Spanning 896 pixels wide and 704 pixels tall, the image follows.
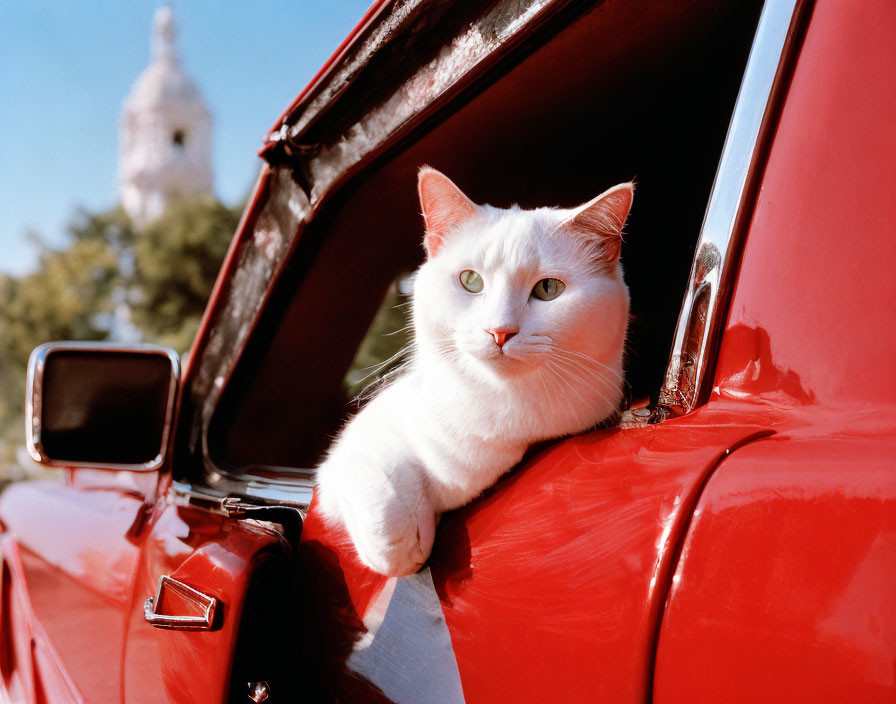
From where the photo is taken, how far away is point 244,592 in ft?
3.29

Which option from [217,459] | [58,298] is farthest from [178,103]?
[217,459]

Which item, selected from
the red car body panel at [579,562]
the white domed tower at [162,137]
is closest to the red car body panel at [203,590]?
the red car body panel at [579,562]

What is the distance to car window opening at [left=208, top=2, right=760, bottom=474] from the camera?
1240 millimetres

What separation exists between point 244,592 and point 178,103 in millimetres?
34845

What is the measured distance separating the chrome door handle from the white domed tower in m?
30.4

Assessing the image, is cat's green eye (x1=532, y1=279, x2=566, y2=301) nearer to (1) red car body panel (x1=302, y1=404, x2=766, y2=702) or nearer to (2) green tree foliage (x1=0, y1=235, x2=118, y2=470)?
(1) red car body panel (x1=302, y1=404, x2=766, y2=702)

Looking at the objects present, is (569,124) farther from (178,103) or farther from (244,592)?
(178,103)

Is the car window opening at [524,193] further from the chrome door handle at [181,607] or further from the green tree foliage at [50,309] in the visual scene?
the green tree foliage at [50,309]

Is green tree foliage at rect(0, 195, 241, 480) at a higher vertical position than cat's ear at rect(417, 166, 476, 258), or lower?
lower

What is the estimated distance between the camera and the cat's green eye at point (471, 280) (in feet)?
3.67

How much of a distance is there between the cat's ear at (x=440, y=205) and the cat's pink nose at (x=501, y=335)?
0.87 feet

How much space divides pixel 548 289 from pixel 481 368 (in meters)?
0.17

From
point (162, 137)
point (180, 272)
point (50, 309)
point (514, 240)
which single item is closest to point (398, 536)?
point (514, 240)

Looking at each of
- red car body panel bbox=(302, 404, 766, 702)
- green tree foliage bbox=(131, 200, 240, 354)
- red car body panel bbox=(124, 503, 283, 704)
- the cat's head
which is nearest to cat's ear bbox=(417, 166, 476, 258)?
the cat's head
